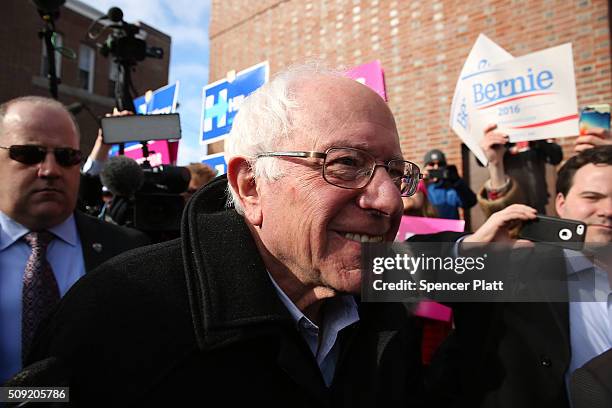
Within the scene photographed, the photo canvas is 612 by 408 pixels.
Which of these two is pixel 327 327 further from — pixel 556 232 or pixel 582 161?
pixel 582 161

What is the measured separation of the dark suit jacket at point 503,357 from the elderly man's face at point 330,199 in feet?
1.00

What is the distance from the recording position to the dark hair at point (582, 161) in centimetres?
137

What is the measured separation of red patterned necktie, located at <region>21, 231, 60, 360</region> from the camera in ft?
5.03

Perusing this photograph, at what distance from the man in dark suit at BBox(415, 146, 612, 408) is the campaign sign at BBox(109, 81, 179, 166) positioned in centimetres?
314

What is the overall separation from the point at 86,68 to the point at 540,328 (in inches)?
792

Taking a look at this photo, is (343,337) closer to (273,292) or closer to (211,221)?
(273,292)

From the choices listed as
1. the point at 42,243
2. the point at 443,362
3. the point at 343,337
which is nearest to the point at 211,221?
the point at 343,337

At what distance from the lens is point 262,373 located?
3.34 feet

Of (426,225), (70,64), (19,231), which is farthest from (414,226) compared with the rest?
(70,64)

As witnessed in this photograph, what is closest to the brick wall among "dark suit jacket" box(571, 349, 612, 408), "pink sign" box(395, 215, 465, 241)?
"pink sign" box(395, 215, 465, 241)

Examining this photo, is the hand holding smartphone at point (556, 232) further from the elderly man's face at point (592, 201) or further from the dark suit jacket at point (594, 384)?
the dark suit jacket at point (594, 384)

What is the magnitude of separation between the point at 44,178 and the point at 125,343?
1134 mm

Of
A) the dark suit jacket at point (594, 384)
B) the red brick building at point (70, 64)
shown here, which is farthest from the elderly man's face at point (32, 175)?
the red brick building at point (70, 64)

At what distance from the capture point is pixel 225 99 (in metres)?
3.86
